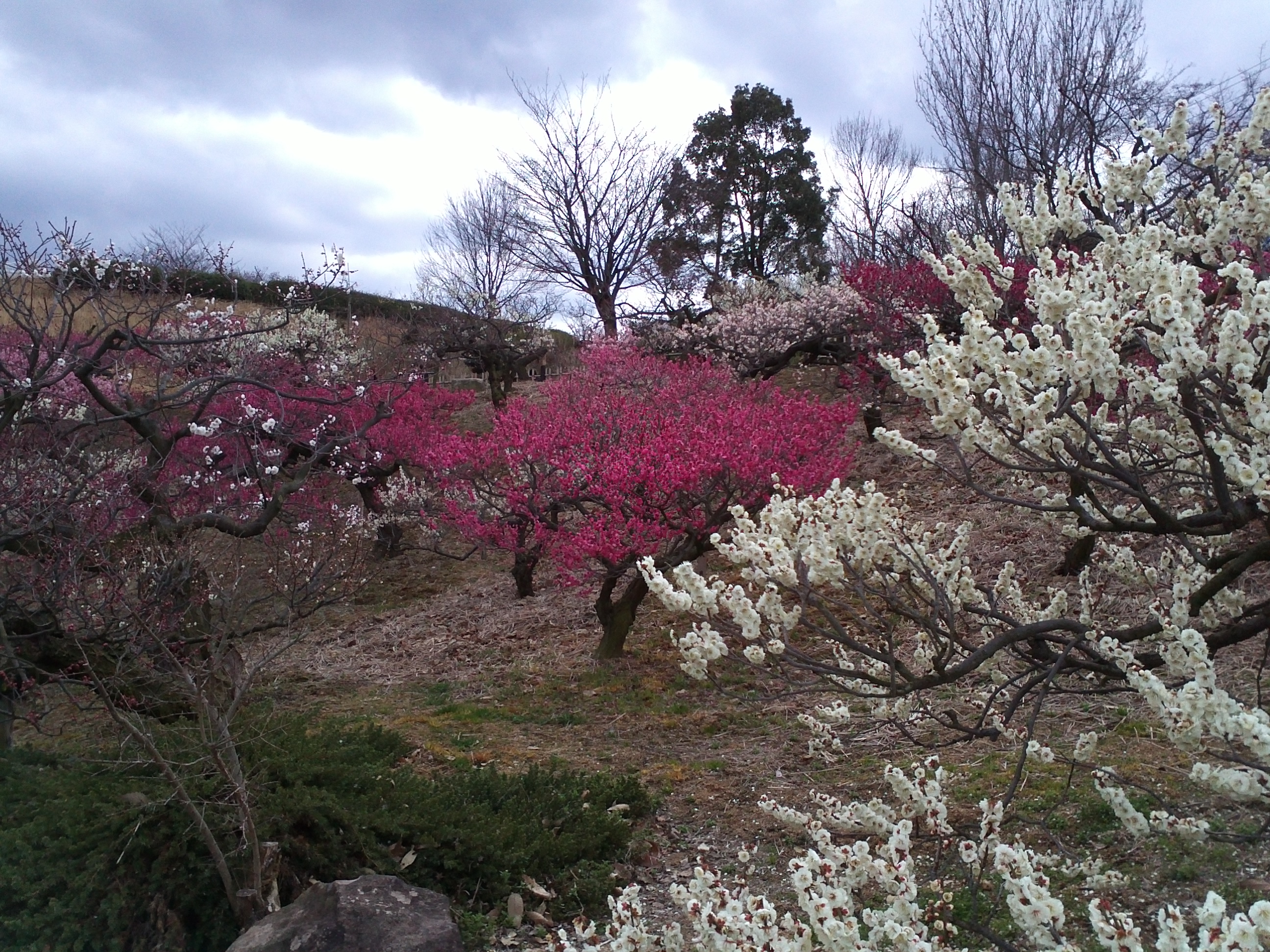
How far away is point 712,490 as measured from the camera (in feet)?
24.4

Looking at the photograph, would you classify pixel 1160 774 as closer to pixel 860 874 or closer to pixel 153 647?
pixel 860 874

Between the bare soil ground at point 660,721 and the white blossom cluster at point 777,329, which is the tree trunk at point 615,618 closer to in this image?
A: the bare soil ground at point 660,721

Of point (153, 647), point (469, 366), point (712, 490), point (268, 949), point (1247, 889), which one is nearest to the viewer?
point (268, 949)

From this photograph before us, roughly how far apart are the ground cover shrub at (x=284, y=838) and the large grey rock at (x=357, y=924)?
0.58 metres

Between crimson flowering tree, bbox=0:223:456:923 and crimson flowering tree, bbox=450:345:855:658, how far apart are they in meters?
1.45

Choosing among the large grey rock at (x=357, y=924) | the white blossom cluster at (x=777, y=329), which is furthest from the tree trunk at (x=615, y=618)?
the white blossom cluster at (x=777, y=329)

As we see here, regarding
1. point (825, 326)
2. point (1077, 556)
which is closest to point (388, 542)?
point (825, 326)

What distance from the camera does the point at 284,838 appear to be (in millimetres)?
3775

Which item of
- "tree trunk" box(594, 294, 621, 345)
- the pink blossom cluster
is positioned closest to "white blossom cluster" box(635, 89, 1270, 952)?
the pink blossom cluster

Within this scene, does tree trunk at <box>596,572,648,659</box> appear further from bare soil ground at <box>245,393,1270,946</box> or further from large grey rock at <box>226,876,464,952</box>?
large grey rock at <box>226,876,464,952</box>

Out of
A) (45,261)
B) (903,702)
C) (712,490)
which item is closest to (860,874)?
(903,702)

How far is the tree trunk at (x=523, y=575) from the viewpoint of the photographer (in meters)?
10.5

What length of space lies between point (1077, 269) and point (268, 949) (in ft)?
12.0

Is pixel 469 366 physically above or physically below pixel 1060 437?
above
